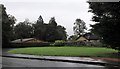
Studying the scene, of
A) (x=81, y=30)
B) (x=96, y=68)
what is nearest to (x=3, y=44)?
(x=96, y=68)

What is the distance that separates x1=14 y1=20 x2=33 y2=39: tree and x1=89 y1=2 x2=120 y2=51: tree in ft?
282

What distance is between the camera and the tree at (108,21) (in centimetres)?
2431

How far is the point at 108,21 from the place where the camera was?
24.7m

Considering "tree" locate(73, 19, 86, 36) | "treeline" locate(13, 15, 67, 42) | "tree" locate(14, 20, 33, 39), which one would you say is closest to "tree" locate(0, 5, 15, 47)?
"tree" locate(14, 20, 33, 39)

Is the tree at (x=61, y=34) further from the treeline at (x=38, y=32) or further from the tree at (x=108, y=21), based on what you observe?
the tree at (x=108, y=21)

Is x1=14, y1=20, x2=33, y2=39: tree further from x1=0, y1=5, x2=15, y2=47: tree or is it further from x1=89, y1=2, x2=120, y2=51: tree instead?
x1=89, y1=2, x2=120, y2=51: tree

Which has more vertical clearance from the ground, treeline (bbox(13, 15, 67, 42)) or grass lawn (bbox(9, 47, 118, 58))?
treeline (bbox(13, 15, 67, 42))

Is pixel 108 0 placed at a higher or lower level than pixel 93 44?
higher

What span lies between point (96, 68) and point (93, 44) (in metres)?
47.8

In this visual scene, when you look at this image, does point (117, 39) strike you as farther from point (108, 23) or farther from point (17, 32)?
point (17, 32)

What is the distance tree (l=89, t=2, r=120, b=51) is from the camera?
79.8 ft

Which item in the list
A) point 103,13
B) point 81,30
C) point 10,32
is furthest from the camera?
point 81,30

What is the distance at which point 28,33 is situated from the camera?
4636 inches

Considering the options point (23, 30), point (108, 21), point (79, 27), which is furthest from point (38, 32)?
point (108, 21)
